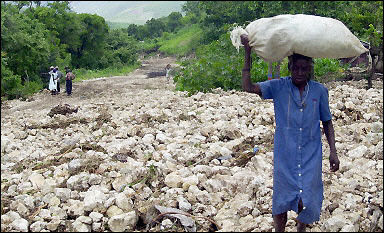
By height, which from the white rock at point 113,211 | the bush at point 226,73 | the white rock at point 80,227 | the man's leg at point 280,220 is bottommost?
the white rock at point 80,227

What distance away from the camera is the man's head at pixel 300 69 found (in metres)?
2.58

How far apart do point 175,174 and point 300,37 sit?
217 centimetres

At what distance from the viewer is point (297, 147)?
2.57 m

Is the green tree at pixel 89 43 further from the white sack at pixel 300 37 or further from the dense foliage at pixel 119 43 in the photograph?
the white sack at pixel 300 37

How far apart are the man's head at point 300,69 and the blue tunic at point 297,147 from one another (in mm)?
53

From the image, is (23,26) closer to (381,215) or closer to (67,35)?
(67,35)

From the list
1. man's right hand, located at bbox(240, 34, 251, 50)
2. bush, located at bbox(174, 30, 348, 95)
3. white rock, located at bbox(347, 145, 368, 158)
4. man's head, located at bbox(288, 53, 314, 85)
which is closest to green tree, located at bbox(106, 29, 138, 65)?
bush, located at bbox(174, 30, 348, 95)

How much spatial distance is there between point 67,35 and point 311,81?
24.2 meters

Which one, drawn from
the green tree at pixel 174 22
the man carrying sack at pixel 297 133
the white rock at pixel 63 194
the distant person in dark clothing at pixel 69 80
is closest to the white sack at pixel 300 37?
the man carrying sack at pixel 297 133

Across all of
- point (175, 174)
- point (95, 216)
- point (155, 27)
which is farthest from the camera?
point (155, 27)

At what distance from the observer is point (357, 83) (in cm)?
1045

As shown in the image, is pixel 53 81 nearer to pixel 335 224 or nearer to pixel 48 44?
pixel 48 44

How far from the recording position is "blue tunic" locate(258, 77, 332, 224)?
2568 millimetres

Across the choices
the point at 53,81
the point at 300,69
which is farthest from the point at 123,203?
the point at 53,81
